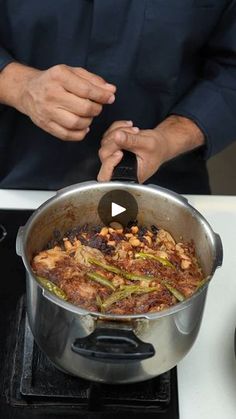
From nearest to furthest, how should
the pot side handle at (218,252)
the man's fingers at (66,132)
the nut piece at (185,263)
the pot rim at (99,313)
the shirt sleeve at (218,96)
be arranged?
the pot rim at (99,313)
the pot side handle at (218,252)
the nut piece at (185,263)
the man's fingers at (66,132)
the shirt sleeve at (218,96)

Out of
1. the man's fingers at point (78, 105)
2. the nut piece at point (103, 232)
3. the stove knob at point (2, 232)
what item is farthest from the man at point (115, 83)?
the stove knob at point (2, 232)

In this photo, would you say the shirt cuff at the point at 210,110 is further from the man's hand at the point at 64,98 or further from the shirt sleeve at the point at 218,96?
the man's hand at the point at 64,98

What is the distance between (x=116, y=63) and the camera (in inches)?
48.5

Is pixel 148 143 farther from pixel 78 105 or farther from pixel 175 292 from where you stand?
pixel 175 292

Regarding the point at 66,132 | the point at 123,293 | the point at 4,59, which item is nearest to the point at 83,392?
the point at 123,293

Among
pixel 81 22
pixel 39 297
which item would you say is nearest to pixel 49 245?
pixel 39 297

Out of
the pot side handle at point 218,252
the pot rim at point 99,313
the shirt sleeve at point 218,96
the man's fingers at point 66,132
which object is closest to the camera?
the pot rim at point 99,313

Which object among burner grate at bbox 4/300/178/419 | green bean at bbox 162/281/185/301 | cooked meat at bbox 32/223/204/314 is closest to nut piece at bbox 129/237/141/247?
cooked meat at bbox 32/223/204/314

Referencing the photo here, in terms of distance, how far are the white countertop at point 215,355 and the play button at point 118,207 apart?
211mm

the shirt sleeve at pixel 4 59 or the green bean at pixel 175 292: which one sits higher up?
the shirt sleeve at pixel 4 59

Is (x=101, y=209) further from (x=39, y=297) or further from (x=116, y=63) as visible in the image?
(x=116, y=63)

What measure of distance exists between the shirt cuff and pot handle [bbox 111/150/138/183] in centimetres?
22

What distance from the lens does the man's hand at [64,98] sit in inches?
39.2

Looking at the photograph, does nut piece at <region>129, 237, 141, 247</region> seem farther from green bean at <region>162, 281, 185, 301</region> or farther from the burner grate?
the burner grate
